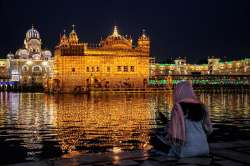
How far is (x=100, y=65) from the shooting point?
70.9 m

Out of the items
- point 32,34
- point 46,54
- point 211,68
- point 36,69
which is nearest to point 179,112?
point 36,69

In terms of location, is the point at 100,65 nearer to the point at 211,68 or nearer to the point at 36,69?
the point at 36,69

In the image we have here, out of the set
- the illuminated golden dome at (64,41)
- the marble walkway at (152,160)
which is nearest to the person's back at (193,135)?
the marble walkway at (152,160)

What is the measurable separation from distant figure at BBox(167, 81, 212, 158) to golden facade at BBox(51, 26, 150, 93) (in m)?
57.2

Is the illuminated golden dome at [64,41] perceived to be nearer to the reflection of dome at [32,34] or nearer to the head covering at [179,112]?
the reflection of dome at [32,34]

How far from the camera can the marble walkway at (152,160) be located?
6.12 metres

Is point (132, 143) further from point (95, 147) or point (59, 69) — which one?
point (59, 69)

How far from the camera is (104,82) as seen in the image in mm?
70812

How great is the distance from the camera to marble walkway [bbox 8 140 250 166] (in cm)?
612

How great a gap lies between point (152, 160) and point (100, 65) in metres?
64.9

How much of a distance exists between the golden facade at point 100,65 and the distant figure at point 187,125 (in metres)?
57.2

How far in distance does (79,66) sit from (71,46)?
12.8ft

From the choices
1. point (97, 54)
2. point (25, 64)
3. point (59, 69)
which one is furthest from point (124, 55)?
point (25, 64)

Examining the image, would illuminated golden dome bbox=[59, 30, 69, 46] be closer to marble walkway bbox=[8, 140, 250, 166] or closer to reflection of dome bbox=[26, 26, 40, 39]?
reflection of dome bbox=[26, 26, 40, 39]
